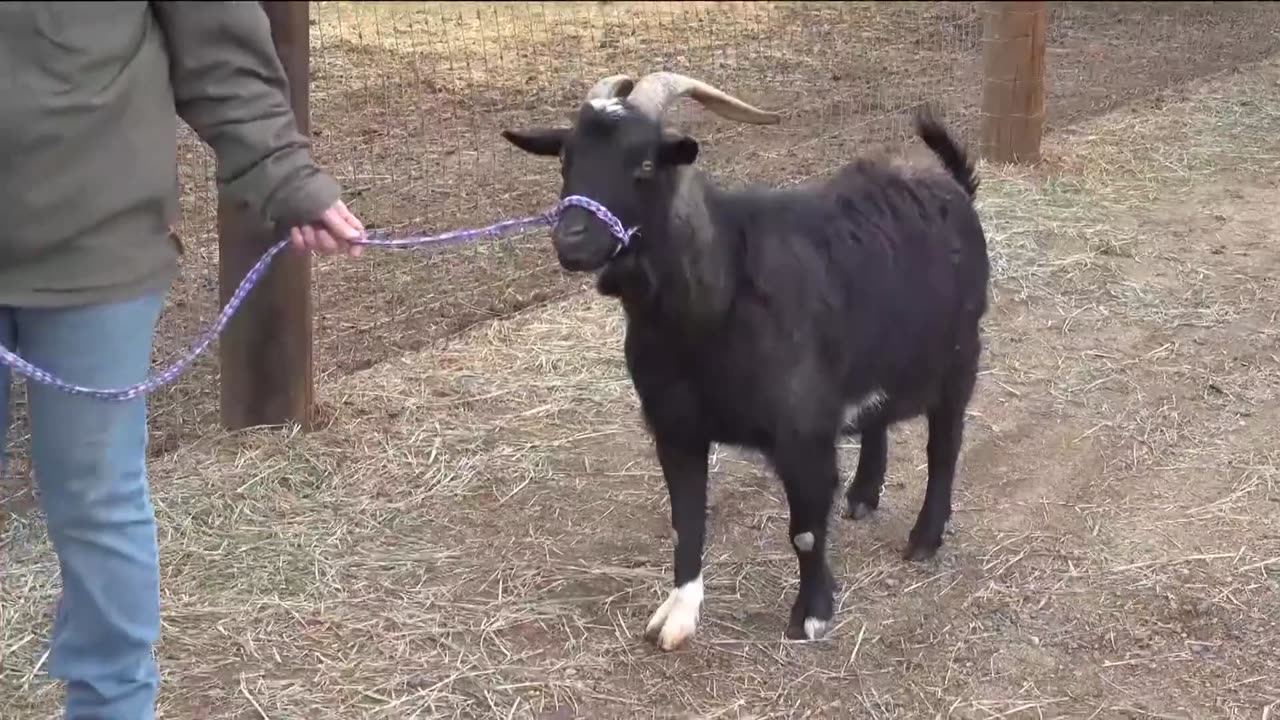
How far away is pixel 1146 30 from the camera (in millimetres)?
10727

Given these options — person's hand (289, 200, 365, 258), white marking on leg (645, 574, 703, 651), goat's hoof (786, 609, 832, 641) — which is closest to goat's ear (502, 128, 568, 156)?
person's hand (289, 200, 365, 258)

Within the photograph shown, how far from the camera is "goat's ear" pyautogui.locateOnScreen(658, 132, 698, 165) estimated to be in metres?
2.79

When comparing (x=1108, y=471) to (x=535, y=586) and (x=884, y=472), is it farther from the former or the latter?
(x=535, y=586)

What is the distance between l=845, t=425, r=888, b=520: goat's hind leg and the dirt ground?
Answer: 6cm

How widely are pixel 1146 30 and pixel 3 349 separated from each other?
1055 cm

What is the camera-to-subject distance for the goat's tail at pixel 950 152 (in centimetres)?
377

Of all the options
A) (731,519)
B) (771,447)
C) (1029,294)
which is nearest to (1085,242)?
(1029,294)

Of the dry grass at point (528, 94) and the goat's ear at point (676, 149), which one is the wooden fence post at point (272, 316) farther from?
the goat's ear at point (676, 149)

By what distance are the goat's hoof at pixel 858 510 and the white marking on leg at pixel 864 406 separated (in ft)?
1.68

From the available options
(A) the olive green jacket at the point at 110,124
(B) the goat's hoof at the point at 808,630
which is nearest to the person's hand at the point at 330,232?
(A) the olive green jacket at the point at 110,124

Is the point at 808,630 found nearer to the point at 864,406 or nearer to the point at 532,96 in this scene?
the point at 864,406

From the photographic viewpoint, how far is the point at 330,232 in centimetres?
227

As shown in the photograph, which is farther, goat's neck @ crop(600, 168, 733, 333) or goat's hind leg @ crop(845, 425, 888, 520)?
goat's hind leg @ crop(845, 425, 888, 520)

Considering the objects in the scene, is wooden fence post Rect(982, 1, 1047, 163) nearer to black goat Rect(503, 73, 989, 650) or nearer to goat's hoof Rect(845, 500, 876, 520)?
black goat Rect(503, 73, 989, 650)
